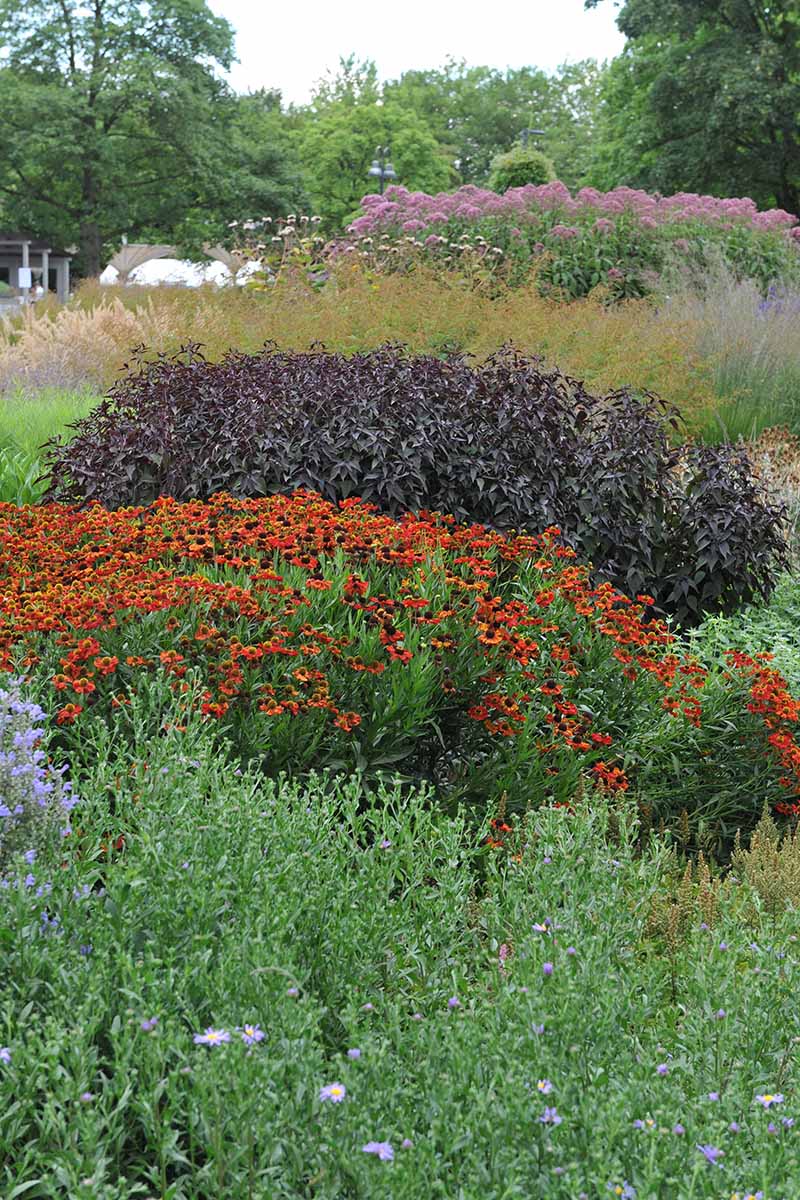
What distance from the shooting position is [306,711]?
3.68 meters

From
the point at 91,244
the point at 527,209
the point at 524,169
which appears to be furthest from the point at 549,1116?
the point at 91,244

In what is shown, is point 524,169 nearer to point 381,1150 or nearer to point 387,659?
point 387,659

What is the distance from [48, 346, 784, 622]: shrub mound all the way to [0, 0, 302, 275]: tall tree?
3484 cm

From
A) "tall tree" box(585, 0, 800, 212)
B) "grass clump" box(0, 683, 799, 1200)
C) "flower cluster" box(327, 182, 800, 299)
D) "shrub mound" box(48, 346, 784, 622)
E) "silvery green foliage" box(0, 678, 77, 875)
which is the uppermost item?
"tall tree" box(585, 0, 800, 212)

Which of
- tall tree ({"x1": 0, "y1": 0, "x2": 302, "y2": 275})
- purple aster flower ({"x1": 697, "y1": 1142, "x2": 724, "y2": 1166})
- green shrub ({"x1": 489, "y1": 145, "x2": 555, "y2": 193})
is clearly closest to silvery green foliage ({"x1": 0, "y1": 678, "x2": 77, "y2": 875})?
purple aster flower ({"x1": 697, "y1": 1142, "x2": 724, "y2": 1166})

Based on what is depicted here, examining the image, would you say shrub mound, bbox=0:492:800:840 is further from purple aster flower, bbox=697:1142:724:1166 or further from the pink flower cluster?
the pink flower cluster

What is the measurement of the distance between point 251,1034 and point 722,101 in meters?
31.1

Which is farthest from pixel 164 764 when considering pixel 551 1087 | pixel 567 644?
pixel 567 644

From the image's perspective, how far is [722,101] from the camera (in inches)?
1152

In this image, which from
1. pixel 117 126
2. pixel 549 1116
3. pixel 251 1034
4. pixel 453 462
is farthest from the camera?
pixel 117 126

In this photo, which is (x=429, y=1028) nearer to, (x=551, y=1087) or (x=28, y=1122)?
(x=551, y=1087)

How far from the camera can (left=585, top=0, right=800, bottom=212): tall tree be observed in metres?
29.7

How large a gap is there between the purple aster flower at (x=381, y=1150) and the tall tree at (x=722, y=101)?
102ft

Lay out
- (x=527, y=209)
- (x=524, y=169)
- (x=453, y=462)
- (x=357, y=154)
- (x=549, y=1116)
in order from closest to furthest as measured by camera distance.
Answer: (x=549, y=1116), (x=453, y=462), (x=527, y=209), (x=524, y=169), (x=357, y=154)
